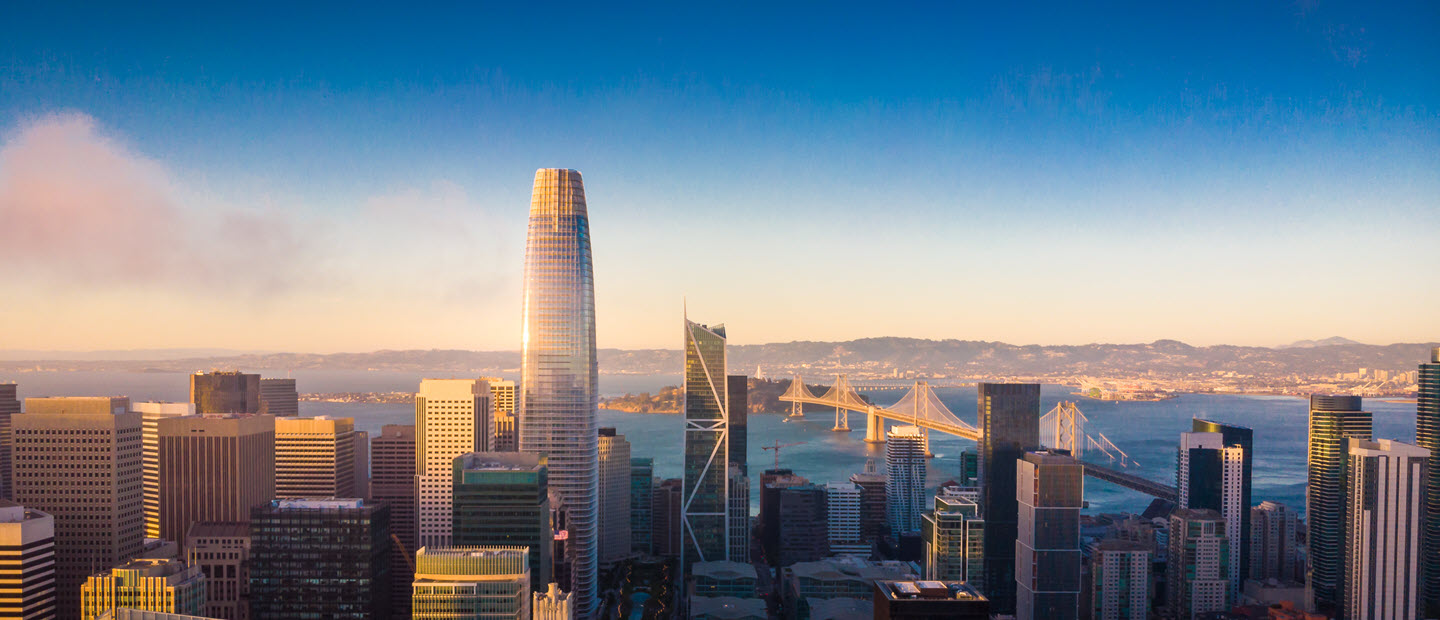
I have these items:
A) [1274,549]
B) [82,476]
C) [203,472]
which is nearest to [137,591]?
[82,476]

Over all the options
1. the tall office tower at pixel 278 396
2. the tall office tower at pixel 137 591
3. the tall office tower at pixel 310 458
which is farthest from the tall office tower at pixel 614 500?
the tall office tower at pixel 137 591

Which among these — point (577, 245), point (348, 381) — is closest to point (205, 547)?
point (577, 245)

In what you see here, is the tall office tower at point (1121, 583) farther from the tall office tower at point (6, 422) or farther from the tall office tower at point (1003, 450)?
the tall office tower at point (6, 422)

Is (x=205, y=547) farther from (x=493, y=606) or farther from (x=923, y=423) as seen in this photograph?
(x=923, y=423)

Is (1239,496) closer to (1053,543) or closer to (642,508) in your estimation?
(1053,543)

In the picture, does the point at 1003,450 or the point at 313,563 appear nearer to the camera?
the point at 313,563

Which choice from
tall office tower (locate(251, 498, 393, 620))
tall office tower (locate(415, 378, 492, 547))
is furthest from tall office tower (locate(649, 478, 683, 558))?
tall office tower (locate(251, 498, 393, 620))

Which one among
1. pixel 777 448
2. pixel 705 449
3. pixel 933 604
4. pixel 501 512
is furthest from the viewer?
pixel 777 448
